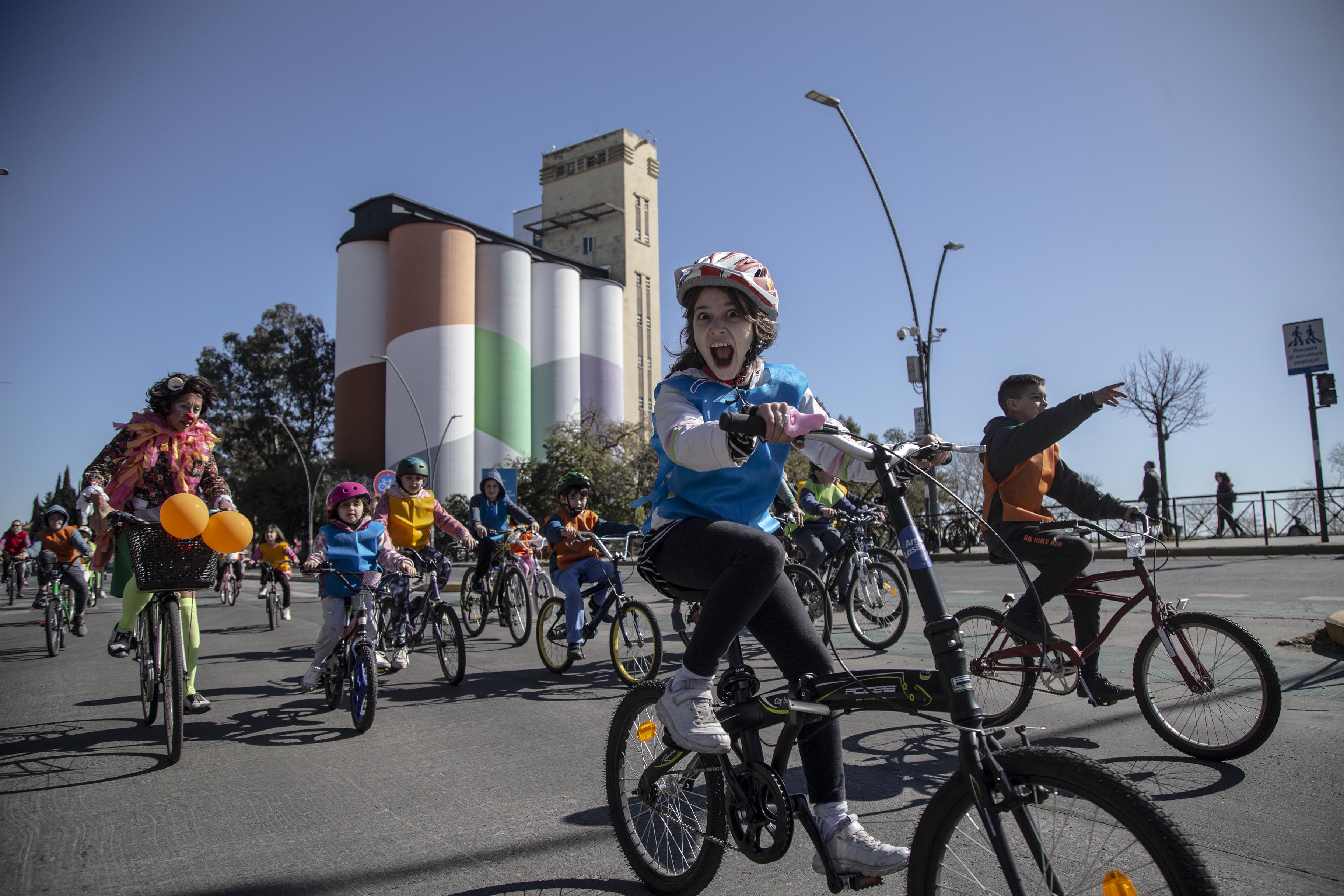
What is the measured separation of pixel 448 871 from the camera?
117 inches

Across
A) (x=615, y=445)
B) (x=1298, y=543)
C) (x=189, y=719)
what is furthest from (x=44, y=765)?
(x=615, y=445)

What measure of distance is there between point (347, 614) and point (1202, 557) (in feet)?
51.9

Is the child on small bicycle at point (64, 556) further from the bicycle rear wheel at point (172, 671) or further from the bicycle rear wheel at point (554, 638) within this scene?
the bicycle rear wheel at point (172, 671)

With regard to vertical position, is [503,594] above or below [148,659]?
above

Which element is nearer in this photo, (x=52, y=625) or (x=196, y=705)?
(x=196, y=705)

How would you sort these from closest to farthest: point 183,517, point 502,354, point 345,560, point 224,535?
point 183,517
point 224,535
point 345,560
point 502,354

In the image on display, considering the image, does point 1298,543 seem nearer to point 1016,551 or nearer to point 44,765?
point 1016,551

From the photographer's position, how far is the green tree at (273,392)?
55.0 m

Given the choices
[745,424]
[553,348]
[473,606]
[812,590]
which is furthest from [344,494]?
[553,348]

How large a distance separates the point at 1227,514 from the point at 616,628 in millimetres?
19911

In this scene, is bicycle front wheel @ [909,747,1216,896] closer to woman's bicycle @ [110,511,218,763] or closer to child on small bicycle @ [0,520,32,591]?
woman's bicycle @ [110,511,218,763]

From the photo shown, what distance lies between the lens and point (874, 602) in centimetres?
770

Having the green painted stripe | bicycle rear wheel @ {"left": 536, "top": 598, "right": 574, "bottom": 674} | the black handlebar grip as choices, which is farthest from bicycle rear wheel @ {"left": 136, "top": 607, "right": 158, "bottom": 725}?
the green painted stripe

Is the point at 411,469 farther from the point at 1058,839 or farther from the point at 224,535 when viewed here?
the point at 1058,839
